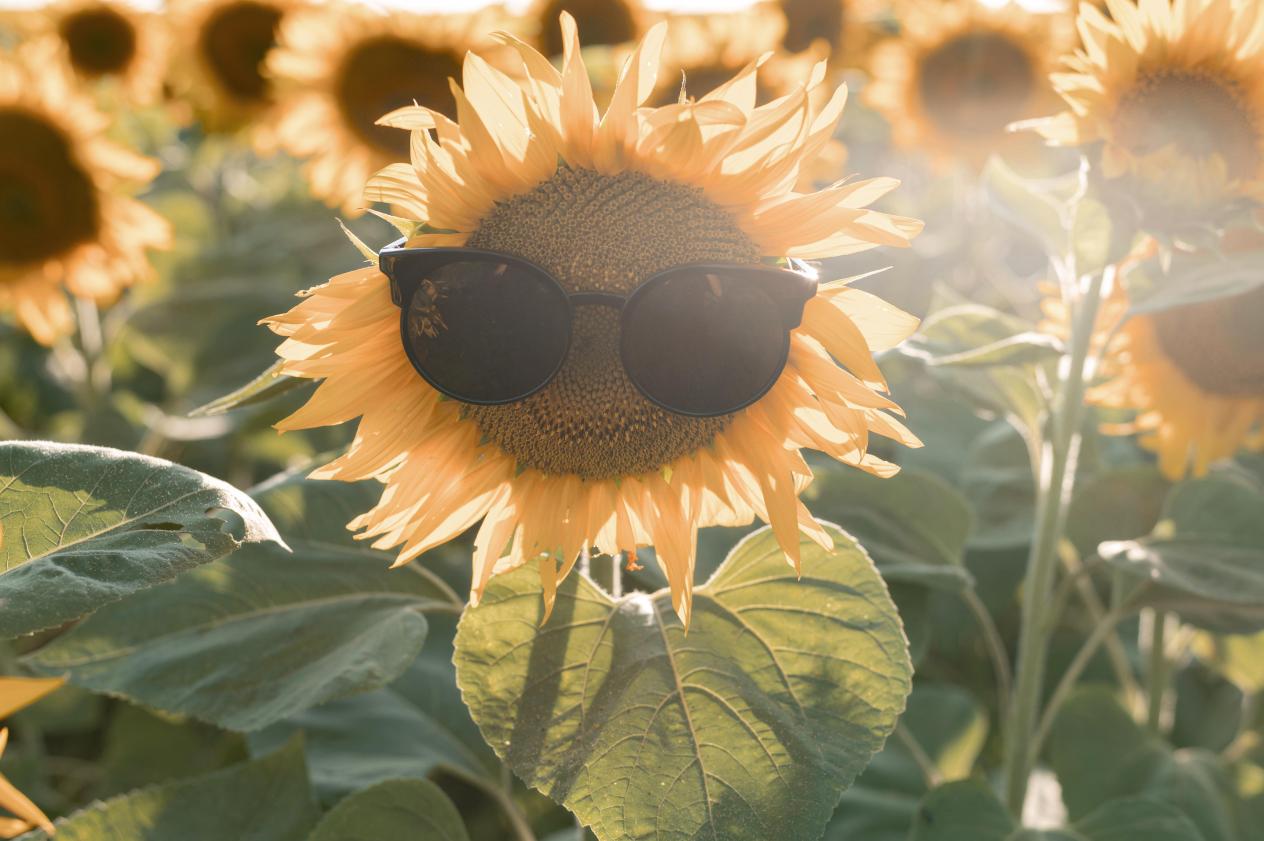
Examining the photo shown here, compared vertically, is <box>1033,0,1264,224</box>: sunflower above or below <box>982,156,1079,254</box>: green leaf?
above

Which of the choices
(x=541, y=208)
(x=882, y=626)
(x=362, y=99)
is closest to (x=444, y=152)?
(x=541, y=208)

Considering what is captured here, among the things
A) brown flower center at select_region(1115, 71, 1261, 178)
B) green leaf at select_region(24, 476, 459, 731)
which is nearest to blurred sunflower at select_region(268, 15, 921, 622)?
green leaf at select_region(24, 476, 459, 731)

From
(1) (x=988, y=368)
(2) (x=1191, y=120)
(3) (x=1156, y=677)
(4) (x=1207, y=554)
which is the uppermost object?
(2) (x=1191, y=120)

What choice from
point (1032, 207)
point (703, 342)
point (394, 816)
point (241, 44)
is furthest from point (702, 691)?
point (241, 44)

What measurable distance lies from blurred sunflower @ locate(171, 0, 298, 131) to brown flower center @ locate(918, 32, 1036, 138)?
2058 mm

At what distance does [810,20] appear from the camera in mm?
3895

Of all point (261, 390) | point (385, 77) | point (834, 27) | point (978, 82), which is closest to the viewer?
point (261, 390)

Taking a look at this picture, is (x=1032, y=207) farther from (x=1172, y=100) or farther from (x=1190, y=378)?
(x=1190, y=378)

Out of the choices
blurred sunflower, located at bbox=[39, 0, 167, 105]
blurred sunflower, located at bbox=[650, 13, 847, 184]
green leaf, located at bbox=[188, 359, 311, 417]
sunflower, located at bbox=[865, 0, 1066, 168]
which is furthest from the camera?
blurred sunflower, located at bbox=[39, 0, 167, 105]

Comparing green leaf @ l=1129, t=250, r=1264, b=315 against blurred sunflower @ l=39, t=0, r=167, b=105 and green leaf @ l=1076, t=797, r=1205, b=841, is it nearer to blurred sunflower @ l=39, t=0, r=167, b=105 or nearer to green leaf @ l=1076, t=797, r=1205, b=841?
green leaf @ l=1076, t=797, r=1205, b=841

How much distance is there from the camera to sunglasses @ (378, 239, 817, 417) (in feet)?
3.51

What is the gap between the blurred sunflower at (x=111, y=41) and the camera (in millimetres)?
3998

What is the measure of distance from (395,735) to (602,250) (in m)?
0.89

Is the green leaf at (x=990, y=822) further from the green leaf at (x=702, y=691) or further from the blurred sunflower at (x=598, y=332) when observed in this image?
the blurred sunflower at (x=598, y=332)
